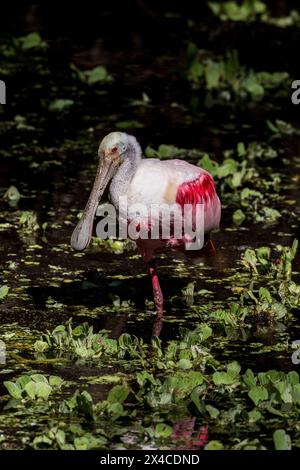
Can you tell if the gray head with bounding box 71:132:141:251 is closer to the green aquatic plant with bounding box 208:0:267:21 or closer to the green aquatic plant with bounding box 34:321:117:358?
the green aquatic plant with bounding box 34:321:117:358

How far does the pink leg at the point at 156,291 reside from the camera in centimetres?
844

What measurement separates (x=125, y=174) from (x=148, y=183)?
0.14m

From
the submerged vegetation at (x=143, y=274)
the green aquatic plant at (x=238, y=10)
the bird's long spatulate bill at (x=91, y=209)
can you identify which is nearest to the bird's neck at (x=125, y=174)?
the bird's long spatulate bill at (x=91, y=209)

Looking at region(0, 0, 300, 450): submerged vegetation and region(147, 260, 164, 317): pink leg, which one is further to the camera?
region(147, 260, 164, 317): pink leg

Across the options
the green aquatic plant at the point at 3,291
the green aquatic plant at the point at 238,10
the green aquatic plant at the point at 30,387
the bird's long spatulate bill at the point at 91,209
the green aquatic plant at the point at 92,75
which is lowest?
the green aquatic plant at the point at 30,387

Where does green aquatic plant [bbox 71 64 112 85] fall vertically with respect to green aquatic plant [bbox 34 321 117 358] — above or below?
above

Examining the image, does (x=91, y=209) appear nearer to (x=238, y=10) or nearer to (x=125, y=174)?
(x=125, y=174)

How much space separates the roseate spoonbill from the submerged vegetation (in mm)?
450

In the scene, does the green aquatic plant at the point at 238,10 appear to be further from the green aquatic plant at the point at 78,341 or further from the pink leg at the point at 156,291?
the green aquatic plant at the point at 78,341

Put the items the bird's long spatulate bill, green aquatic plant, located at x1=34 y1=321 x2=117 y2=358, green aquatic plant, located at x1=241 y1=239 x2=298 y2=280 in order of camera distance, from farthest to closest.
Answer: green aquatic plant, located at x1=241 y1=239 x2=298 y2=280 → the bird's long spatulate bill → green aquatic plant, located at x1=34 y1=321 x2=117 y2=358

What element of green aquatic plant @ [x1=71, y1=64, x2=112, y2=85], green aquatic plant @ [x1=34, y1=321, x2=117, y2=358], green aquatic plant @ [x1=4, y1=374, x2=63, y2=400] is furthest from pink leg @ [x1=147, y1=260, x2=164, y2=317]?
green aquatic plant @ [x1=71, y1=64, x2=112, y2=85]

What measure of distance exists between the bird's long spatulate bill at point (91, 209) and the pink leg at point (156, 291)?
427mm

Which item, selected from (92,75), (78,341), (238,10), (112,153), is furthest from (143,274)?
(238,10)

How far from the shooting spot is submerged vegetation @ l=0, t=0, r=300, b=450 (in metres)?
6.86
